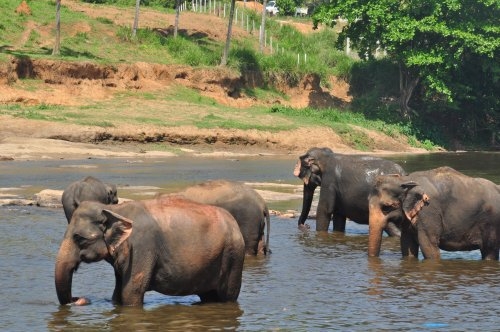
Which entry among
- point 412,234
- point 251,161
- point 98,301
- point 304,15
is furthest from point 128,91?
point 304,15

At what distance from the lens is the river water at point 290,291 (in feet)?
38.9

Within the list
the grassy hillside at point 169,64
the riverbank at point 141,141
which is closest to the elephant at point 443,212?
the riverbank at point 141,141

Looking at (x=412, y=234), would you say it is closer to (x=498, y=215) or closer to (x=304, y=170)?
(x=498, y=215)

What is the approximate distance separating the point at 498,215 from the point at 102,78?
33.7 metres

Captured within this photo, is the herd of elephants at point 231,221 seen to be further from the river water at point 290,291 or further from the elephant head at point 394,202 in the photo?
the river water at point 290,291

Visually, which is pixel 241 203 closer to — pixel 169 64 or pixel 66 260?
pixel 66 260

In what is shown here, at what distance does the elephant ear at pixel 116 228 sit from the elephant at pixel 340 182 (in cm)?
903

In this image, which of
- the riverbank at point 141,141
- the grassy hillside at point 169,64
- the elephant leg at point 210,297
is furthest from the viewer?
the grassy hillside at point 169,64

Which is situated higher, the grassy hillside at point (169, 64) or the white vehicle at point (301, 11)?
the white vehicle at point (301, 11)

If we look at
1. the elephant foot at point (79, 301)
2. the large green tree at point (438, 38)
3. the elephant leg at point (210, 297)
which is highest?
the large green tree at point (438, 38)

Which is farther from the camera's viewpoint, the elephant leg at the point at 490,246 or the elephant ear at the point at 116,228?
the elephant leg at the point at 490,246

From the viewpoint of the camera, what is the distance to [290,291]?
546 inches

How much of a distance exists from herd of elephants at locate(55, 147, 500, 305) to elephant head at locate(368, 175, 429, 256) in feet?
0.05

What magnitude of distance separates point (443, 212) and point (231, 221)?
5119 millimetres
